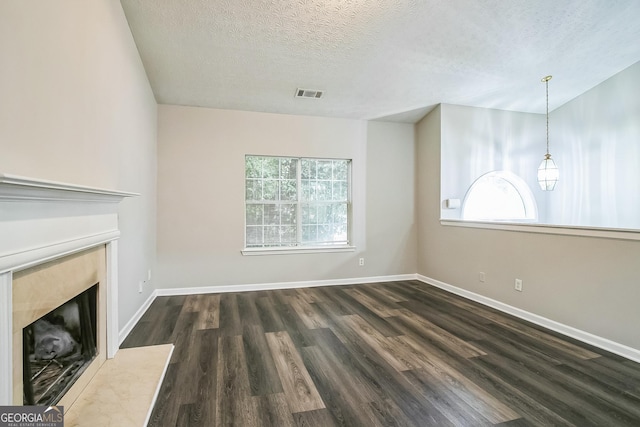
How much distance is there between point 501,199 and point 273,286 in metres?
3.99

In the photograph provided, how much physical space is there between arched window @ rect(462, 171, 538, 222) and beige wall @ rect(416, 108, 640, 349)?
29.7 inches

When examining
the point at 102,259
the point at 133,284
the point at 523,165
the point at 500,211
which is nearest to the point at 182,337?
the point at 133,284

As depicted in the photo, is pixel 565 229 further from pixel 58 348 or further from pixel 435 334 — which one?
pixel 58 348

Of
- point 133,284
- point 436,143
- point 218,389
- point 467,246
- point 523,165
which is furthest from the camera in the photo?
point 523,165

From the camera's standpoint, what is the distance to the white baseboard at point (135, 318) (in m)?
2.59

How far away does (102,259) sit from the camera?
6.95 feet

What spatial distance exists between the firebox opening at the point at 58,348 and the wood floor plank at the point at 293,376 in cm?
123

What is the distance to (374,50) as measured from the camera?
322cm

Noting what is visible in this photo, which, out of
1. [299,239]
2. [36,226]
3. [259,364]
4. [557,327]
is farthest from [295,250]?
[36,226]

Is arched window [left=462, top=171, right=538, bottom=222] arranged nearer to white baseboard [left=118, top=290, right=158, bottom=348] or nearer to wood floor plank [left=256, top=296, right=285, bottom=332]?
wood floor plank [left=256, top=296, right=285, bottom=332]

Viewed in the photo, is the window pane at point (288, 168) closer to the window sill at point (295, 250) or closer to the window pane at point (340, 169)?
the window pane at point (340, 169)

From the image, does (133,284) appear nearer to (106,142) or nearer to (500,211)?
(106,142)

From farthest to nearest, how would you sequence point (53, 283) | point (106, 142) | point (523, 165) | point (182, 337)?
point (523, 165)
point (182, 337)
point (106, 142)
point (53, 283)

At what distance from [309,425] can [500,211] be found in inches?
185
